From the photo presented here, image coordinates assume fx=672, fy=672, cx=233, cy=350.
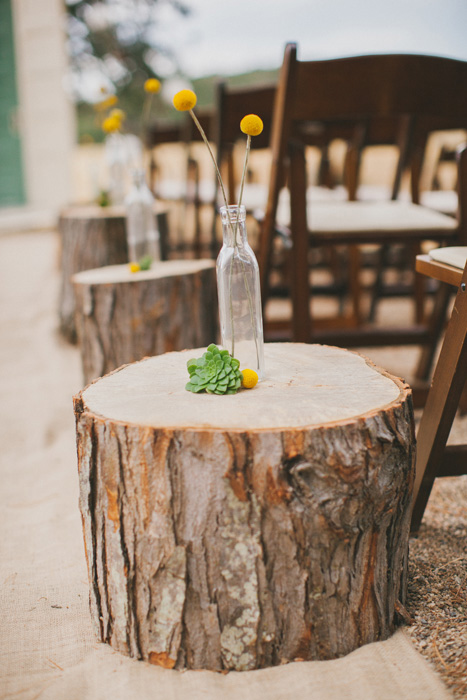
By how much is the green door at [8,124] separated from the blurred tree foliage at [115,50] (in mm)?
815

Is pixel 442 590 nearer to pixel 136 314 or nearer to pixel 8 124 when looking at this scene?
pixel 136 314

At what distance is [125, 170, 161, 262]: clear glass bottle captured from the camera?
7.20ft

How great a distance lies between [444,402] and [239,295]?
41 centimetres

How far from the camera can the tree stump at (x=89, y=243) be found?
117 inches

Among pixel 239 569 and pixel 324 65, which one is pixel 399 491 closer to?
pixel 239 569

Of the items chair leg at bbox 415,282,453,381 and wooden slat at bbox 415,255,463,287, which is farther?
chair leg at bbox 415,282,453,381

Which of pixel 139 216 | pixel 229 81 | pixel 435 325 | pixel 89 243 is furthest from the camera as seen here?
pixel 229 81

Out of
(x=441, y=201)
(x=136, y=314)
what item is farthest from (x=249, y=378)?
(x=441, y=201)

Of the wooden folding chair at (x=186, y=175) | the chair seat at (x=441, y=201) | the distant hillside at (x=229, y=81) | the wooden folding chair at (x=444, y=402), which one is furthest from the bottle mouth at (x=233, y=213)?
the distant hillside at (x=229, y=81)

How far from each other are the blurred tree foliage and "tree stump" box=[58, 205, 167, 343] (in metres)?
5.78

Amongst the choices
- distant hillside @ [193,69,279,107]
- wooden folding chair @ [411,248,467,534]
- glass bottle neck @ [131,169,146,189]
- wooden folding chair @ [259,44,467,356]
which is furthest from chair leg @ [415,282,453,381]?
distant hillside @ [193,69,279,107]

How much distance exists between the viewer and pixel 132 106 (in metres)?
8.55

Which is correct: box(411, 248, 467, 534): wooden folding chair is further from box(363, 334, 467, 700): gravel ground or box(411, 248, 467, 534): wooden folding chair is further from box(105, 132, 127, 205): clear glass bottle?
box(105, 132, 127, 205): clear glass bottle

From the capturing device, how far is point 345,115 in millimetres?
1765
